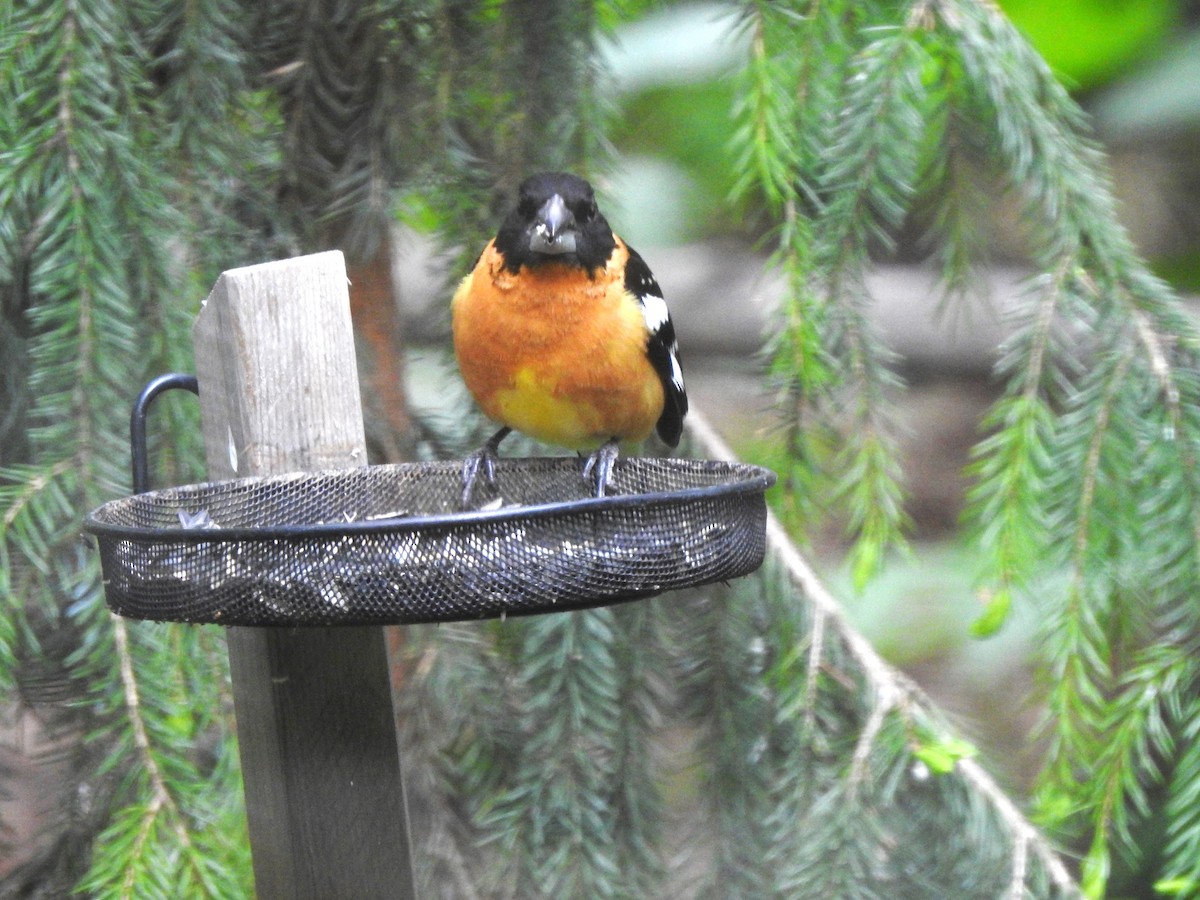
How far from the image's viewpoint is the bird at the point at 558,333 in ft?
7.61

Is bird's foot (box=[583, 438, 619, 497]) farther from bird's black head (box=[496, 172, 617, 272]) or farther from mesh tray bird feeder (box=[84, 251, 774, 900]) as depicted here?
bird's black head (box=[496, 172, 617, 272])

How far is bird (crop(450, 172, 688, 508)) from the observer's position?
232 centimetres

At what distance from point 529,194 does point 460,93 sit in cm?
36

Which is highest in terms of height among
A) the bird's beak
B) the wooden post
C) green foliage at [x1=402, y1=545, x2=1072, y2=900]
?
the bird's beak

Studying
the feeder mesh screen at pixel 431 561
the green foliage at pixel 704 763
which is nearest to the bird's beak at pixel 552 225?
the green foliage at pixel 704 763

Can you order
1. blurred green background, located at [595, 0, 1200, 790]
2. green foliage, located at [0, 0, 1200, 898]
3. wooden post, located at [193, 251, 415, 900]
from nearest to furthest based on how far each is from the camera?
wooden post, located at [193, 251, 415, 900] < green foliage, located at [0, 0, 1200, 898] < blurred green background, located at [595, 0, 1200, 790]

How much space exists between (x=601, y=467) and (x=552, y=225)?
0.42 metres

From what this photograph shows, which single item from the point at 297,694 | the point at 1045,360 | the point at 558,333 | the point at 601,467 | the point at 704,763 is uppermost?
the point at 558,333

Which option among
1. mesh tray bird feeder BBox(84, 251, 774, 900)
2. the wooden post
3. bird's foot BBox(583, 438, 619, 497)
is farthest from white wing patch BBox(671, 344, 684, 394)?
the wooden post

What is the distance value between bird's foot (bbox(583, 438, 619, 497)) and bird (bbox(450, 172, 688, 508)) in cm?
1

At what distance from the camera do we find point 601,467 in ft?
6.98

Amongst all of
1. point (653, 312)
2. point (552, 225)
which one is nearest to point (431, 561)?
point (552, 225)

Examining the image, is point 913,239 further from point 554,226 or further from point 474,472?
point 474,472

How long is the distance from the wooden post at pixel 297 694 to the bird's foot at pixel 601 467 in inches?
17.8
